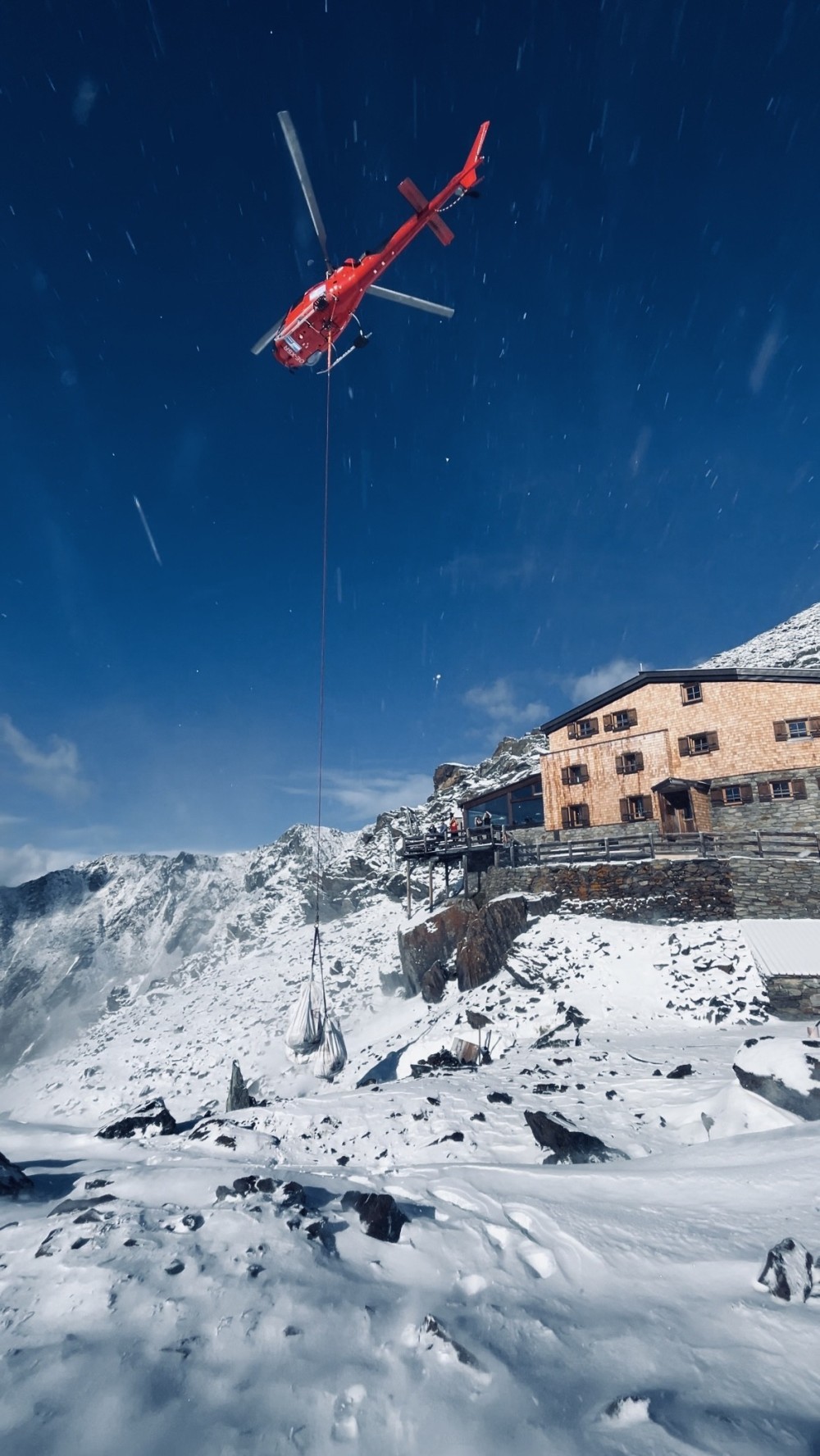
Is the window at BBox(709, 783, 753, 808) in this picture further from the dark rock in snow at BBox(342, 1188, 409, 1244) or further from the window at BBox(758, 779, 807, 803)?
the dark rock in snow at BBox(342, 1188, 409, 1244)

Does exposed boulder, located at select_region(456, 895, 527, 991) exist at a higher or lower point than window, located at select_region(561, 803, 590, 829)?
lower

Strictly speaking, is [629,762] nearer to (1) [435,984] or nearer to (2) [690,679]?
(2) [690,679]

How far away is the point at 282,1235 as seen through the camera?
5.09 m

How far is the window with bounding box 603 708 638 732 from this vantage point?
32.5 m

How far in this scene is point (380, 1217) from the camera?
5555mm

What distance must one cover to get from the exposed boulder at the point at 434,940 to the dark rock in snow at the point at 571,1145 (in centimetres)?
1881

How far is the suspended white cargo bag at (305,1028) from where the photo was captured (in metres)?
17.7

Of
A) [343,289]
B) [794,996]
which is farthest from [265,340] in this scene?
[794,996]

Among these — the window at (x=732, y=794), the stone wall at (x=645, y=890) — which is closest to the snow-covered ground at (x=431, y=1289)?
the stone wall at (x=645, y=890)

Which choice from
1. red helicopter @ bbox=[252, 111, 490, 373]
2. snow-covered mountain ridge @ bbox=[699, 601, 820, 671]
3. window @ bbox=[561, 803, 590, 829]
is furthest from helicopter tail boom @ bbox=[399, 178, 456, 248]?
snow-covered mountain ridge @ bbox=[699, 601, 820, 671]

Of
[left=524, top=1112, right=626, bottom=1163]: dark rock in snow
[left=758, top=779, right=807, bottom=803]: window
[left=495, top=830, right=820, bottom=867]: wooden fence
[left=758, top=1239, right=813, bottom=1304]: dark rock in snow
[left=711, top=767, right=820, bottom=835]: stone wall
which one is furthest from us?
[left=758, top=779, right=807, bottom=803]: window

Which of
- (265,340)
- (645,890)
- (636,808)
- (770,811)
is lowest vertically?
(645,890)

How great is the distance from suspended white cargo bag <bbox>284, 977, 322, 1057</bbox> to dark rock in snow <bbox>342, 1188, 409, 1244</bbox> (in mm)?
12640

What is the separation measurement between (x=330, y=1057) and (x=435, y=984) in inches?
377
